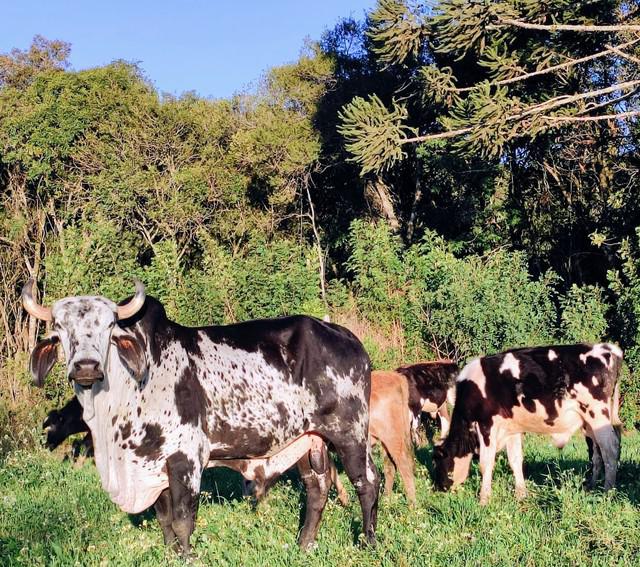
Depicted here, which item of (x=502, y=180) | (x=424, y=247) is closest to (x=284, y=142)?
(x=502, y=180)

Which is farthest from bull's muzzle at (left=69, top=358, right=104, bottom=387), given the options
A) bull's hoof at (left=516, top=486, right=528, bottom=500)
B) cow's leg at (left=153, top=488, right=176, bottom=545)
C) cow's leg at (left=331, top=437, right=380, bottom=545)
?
bull's hoof at (left=516, top=486, right=528, bottom=500)

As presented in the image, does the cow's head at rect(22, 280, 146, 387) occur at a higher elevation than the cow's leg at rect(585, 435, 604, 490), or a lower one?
higher

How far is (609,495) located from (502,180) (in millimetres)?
16208

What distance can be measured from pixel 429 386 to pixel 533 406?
3.16 metres

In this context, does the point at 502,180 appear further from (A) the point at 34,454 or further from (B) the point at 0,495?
(B) the point at 0,495

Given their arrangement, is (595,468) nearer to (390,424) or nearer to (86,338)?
(390,424)

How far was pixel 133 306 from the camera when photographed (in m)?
6.19

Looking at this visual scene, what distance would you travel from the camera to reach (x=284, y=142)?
2311cm

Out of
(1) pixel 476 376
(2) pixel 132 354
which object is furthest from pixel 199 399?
(1) pixel 476 376

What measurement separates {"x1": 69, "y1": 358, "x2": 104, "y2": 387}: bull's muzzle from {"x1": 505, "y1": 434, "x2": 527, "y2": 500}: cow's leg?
4422 mm

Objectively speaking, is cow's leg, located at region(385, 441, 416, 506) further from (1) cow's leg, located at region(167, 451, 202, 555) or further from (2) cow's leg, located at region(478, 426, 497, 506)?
(1) cow's leg, located at region(167, 451, 202, 555)

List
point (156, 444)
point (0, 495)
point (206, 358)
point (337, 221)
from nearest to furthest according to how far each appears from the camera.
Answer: point (156, 444)
point (206, 358)
point (0, 495)
point (337, 221)

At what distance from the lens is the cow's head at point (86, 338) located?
18.6 feet

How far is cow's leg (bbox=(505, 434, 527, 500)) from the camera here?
8339 mm
